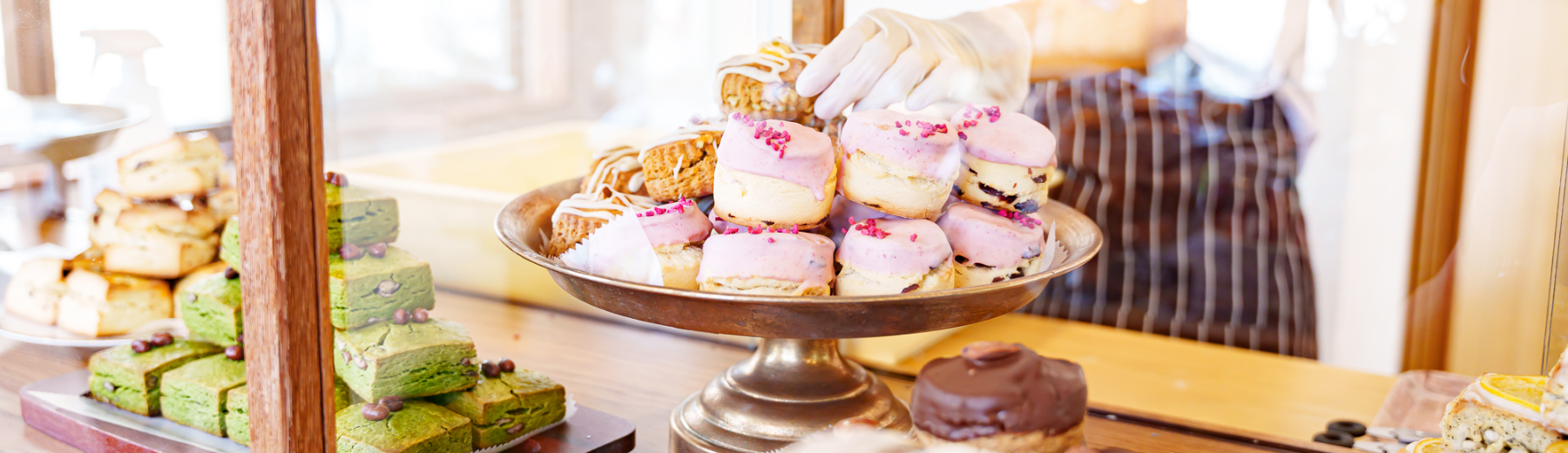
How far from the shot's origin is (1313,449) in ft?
3.61

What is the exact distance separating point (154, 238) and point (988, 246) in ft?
3.25

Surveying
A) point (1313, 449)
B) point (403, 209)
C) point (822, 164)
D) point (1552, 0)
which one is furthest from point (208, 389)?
point (1552, 0)

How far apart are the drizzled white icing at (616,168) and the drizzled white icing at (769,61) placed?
0.45ft

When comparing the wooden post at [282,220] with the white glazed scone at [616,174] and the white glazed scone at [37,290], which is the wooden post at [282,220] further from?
the white glazed scone at [37,290]

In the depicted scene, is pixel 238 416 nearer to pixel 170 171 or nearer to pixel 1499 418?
pixel 170 171

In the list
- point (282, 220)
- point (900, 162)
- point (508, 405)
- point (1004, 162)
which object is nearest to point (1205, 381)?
point (1004, 162)

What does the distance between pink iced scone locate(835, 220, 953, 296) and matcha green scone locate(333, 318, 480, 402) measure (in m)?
0.41

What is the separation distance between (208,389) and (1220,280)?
6.97 ft

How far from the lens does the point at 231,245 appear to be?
1.13 m

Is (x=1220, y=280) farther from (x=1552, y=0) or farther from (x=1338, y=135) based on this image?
(x=1552, y=0)

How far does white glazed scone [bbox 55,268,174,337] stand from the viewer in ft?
3.88

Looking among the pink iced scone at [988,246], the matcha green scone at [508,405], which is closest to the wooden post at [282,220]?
the matcha green scone at [508,405]

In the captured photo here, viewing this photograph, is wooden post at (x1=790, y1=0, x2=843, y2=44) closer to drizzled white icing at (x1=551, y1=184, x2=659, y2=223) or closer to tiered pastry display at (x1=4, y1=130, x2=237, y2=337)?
drizzled white icing at (x1=551, y1=184, x2=659, y2=223)

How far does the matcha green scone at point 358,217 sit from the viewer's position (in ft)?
3.00
